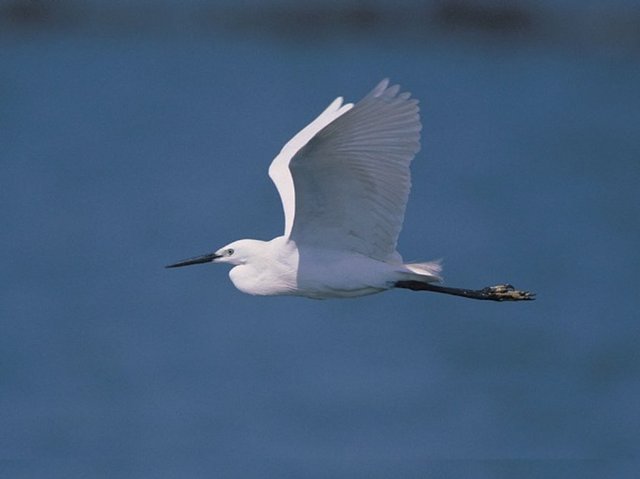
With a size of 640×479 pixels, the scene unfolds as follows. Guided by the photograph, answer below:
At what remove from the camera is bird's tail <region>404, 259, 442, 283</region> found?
335cm

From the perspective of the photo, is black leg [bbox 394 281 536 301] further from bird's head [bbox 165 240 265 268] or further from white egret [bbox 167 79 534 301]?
bird's head [bbox 165 240 265 268]

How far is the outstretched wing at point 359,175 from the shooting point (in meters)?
3.06

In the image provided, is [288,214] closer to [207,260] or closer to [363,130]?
[207,260]

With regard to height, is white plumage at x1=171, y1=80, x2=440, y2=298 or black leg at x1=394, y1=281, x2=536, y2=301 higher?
white plumage at x1=171, y1=80, x2=440, y2=298

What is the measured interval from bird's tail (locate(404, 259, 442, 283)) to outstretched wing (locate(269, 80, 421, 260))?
77 millimetres

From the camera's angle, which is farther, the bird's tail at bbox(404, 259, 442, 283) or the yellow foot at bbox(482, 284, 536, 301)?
the yellow foot at bbox(482, 284, 536, 301)

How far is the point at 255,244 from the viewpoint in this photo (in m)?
3.53

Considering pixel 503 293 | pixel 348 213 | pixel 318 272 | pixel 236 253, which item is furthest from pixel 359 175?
pixel 503 293

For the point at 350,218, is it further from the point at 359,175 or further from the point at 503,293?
the point at 503,293

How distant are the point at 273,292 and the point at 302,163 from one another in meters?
0.51

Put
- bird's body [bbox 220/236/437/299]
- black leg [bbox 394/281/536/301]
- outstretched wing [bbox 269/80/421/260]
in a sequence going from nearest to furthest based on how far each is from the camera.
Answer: outstretched wing [bbox 269/80/421/260] → bird's body [bbox 220/236/437/299] → black leg [bbox 394/281/536/301]

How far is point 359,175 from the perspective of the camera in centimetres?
319

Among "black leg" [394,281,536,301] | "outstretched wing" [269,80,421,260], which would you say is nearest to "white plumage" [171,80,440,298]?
"outstretched wing" [269,80,421,260]

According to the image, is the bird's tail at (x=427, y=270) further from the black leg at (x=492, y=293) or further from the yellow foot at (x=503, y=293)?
the yellow foot at (x=503, y=293)
